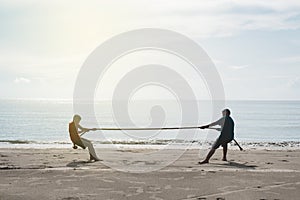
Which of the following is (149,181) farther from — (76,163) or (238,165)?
(238,165)

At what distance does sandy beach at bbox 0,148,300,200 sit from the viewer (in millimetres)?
11031

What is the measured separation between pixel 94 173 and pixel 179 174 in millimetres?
2620

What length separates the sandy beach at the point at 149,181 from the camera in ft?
36.2

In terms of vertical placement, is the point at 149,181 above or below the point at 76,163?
below

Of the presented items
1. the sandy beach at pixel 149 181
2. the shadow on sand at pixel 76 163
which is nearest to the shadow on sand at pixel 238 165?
the sandy beach at pixel 149 181

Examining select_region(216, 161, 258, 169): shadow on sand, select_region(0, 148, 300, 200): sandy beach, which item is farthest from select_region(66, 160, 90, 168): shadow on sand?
select_region(216, 161, 258, 169): shadow on sand

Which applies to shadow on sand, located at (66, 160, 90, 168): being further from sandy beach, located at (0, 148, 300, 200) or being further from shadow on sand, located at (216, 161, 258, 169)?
shadow on sand, located at (216, 161, 258, 169)

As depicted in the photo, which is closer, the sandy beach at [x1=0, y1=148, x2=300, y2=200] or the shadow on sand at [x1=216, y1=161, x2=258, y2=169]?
the sandy beach at [x1=0, y1=148, x2=300, y2=200]

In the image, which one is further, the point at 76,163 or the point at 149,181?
the point at 76,163

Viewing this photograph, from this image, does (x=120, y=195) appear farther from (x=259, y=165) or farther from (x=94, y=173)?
(x=259, y=165)

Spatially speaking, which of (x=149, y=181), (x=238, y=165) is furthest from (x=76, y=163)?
(x=238, y=165)

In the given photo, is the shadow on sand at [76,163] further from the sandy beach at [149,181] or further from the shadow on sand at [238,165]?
the shadow on sand at [238,165]

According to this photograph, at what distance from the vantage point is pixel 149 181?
12.9 metres

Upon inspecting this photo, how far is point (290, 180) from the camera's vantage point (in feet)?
43.5
